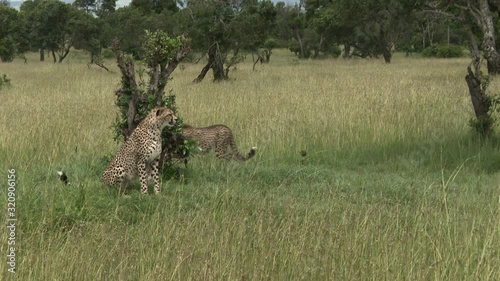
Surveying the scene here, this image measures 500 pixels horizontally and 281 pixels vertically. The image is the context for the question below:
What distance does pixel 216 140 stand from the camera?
8.19 m

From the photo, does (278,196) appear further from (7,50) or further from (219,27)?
(7,50)

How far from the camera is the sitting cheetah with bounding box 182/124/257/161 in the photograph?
26.7ft

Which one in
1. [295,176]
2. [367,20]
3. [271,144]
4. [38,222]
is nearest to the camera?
[38,222]

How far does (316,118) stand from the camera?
10.4 m

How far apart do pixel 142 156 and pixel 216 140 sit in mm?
2234

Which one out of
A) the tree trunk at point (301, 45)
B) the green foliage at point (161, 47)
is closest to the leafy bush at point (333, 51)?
the tree trunk at point (301, 45)

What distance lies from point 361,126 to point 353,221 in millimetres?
5473

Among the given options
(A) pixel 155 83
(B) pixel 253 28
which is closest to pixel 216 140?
(A) pixel 155 83

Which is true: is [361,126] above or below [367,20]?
below

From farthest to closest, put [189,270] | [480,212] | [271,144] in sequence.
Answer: [271,144] < [480,212] < [189,270]

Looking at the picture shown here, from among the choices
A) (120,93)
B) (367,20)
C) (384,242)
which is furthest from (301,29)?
(384,242)

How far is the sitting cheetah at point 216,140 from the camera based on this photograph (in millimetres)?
8148

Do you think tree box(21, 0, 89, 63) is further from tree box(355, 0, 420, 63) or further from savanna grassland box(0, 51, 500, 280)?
savanna grassland box(0, 51, 500, 280)

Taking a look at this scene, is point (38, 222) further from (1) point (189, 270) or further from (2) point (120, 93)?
(2) point (120, 93)
